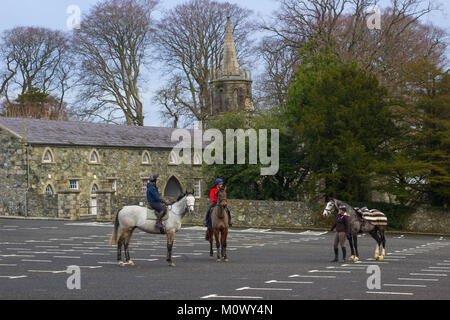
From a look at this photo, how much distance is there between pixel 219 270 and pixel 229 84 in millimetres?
50134

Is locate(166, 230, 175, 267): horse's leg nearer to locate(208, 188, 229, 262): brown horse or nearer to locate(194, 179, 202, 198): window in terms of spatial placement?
locate(208, 188, 229, 262): brown horse

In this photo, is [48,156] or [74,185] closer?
[48,156]

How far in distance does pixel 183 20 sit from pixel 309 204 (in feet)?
104

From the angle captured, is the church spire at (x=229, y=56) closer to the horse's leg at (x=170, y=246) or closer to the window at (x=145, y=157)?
the window at (x=145, y=157)

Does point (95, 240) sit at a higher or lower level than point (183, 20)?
lower

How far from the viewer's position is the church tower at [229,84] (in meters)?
65.8

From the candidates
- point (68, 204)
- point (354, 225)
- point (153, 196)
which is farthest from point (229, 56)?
point (153, 196)

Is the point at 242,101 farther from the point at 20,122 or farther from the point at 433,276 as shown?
the point at 433,276

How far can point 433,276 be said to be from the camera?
1688 cm

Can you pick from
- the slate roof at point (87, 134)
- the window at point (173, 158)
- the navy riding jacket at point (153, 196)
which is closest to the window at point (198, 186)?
the window at point (173, 158)

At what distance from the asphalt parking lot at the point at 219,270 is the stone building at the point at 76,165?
55.7 ft

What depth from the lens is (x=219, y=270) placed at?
18031mm

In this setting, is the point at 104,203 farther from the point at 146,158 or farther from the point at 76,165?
the point at 146,158

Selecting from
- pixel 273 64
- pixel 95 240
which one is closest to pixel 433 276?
pixel 95 240
